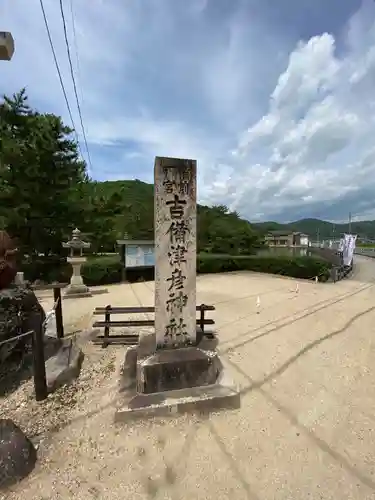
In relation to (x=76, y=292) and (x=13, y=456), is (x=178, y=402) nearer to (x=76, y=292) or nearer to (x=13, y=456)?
(x=13, y=456)

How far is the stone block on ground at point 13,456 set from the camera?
2357 mm

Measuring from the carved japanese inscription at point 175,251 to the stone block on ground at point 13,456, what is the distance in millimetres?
1688

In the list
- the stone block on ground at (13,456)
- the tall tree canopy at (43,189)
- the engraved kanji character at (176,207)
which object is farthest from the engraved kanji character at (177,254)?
the tall tree canopy at (43,189)

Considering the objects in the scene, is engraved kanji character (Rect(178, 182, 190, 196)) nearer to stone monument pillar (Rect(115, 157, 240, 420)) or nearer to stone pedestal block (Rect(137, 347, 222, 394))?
stone monument pillar (Rect(115, 157, 240, 420))

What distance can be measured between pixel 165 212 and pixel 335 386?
3.18 meters

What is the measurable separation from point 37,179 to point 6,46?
948 cm

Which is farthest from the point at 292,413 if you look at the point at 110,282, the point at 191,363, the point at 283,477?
the point at 110,282

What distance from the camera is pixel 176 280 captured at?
3.79 meters

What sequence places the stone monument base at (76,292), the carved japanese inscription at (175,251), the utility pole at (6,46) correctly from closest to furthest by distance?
the utility pole at (6,46) → the carved japanese inscription at (175,251) → the stone monument base at (76,292)

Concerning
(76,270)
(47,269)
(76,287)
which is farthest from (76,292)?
(47,269)

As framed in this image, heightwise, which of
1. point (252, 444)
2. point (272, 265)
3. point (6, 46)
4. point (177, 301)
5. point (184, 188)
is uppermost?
point (6, 46)

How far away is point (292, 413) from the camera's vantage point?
3252 mm

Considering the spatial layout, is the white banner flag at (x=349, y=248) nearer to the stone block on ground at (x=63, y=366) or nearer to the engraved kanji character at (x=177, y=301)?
the engraved kanji character at (x=177, y=301)

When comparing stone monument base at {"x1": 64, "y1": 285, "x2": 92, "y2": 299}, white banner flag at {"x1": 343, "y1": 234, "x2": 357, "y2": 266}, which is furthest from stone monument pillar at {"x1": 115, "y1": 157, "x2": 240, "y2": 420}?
white banner flag at {"x1": 343, "y1": 234, "x2": 357, "y2": 266}
